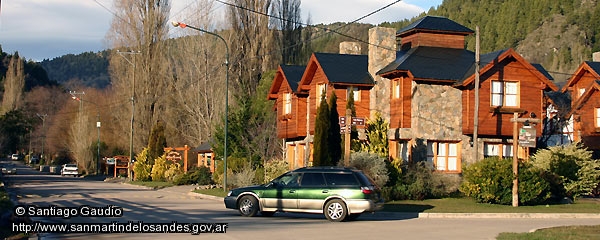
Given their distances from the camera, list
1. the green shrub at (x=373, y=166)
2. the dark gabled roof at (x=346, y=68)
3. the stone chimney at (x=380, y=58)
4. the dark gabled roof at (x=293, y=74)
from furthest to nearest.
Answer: the dark gabled roof at (x=293, y=74) → the dark gabled roof at (x=346, y=68) → the stone chimney at (x=380, y=58) → the green shrub at (x=373, y=166)

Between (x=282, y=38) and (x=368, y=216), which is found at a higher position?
(x=282, y=38)

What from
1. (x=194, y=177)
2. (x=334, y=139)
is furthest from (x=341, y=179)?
(x=194, y=177)

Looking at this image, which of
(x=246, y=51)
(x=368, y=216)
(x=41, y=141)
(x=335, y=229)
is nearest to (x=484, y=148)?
(x=368, y=216)

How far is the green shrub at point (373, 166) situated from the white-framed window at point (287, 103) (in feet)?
48.7

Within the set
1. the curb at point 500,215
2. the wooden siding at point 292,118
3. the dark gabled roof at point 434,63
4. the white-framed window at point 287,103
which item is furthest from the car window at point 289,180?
the white-framed window at point 287,103

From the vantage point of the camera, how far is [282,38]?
63.5 m

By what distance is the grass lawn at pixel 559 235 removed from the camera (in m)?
16.3

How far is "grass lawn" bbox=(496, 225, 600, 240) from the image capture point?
16.3 metres

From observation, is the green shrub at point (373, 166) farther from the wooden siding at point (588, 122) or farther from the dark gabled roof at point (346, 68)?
the wooden siding at point (588, 122)

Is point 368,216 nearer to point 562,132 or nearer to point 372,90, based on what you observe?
point 372,90

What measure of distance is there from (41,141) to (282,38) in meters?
74.6

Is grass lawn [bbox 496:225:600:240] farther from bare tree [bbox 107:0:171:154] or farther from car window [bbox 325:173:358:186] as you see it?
bare tree [bbox 107:0:171:154]

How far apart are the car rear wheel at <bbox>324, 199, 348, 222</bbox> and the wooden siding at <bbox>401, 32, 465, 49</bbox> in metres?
20.2

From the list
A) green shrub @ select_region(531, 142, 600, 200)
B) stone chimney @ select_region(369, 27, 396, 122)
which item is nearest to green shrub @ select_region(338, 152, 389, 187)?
green shrub @ select_region(531, 142, 600, 200)
